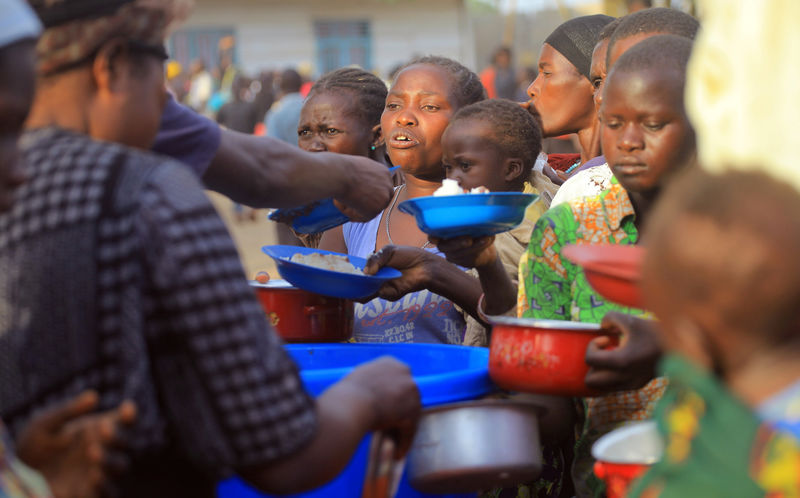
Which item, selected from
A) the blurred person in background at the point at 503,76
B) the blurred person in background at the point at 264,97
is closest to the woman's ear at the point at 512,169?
the blurred person in background at the point at 503,76

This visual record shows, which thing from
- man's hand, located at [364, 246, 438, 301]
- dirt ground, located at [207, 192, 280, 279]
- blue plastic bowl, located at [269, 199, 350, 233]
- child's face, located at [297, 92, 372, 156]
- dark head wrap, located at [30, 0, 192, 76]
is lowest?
dirt ground, located at [207, 192, 280, 279]

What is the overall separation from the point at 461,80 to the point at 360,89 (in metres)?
0.55

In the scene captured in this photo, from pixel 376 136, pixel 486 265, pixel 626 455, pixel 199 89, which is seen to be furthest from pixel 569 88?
pixel 199 89

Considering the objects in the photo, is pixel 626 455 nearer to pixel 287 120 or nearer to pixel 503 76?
pixel 287 120

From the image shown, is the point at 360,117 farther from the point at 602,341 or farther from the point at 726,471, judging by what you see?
the point at 726,471

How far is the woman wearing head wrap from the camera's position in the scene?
14.4ft

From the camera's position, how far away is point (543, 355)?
213cm

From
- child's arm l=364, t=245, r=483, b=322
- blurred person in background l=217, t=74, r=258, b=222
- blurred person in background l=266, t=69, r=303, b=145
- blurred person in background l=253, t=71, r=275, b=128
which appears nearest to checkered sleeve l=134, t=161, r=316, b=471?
child's arm l=364, t=245, r=483, b=322

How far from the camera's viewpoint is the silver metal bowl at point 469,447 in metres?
2.11

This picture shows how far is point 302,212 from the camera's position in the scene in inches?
119

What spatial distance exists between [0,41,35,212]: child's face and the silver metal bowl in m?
1.05

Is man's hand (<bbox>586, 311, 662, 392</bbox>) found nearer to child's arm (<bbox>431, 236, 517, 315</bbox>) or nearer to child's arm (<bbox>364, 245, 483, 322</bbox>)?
child's arm (<bbox>431, 236, 517, 315</bbox>)

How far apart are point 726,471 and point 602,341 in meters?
0.84

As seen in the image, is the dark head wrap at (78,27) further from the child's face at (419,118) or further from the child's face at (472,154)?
the child's face at (419,118)
